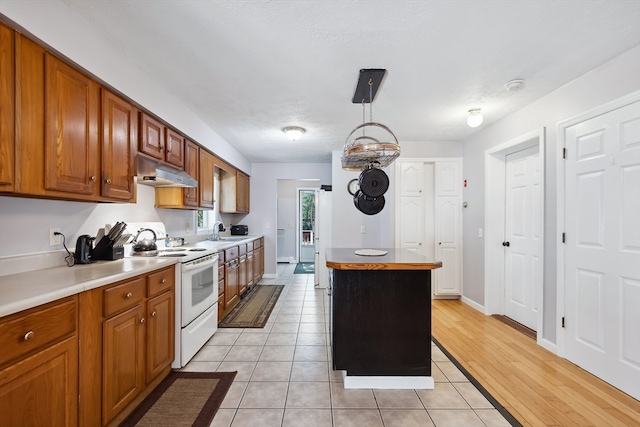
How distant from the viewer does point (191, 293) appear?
101 inches

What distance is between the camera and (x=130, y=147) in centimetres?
227

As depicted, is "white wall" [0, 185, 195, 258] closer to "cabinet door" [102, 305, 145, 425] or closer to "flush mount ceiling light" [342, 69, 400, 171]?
"cabinet door" [102, 305, 145, 425]

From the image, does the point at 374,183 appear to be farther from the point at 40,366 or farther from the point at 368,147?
the point at 40,366

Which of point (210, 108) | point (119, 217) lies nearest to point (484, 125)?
point (210, 108)

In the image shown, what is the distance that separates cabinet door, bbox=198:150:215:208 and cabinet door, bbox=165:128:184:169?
53 cm

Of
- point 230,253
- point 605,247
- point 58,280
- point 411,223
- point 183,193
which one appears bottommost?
point 230,253

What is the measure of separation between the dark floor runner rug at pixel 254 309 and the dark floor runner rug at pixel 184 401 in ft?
3.62

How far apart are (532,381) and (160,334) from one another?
2.87m

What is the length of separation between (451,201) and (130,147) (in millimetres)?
4116

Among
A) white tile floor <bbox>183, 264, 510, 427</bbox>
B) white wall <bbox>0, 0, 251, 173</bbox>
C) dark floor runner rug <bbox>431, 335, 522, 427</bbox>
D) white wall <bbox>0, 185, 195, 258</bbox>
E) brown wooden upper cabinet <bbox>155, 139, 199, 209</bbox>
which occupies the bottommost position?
white tile floor <bbox>183, 264, 510, 427</bbox>

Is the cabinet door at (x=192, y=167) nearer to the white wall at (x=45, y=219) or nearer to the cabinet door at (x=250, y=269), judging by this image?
the white wall at (x=45, y=219)

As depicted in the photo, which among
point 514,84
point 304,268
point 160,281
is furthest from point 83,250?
point 304,268

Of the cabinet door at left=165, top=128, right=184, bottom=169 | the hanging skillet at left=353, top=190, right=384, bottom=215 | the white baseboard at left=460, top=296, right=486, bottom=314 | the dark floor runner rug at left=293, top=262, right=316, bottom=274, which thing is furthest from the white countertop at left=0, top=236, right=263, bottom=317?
the dark floor runner rug at left=293, top=262, right=316, bottom=274

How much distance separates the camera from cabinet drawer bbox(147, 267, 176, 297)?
2.04m
